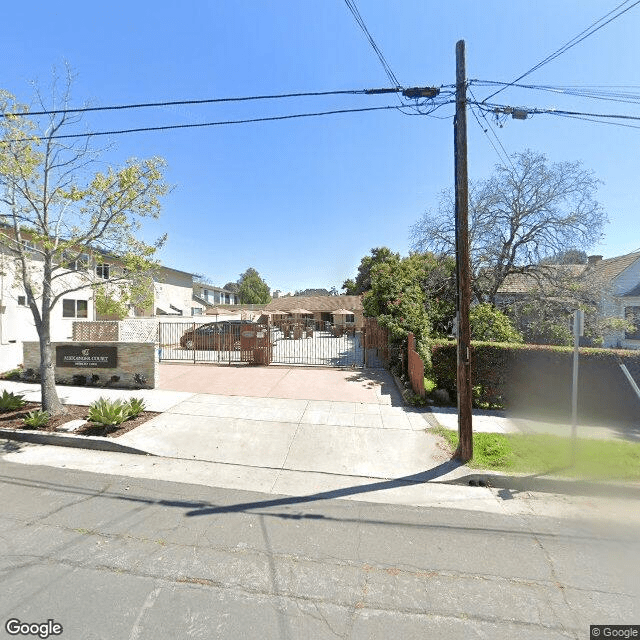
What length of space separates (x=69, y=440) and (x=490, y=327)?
11.3m

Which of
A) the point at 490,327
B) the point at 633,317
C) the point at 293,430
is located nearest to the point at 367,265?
the point at 633,317

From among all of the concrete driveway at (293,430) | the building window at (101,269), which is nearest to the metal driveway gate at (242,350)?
the concrete driveway at (293,430)

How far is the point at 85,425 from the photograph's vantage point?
6.43 metres

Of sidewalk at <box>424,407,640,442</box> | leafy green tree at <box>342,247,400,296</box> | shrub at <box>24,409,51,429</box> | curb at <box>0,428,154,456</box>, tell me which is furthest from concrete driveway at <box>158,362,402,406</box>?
leafy green tree at <box>342,247,400,296</box>

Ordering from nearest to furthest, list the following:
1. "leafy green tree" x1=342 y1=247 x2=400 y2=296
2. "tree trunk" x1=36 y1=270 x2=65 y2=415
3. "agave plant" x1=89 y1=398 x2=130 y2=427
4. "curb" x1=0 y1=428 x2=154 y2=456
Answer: "curb" x1=0 y1=428 x2=154 y2=456 < "agave plant" x1=89 y1=398 x2=130 y2=427 < "tree trunk" x1=36 y1=270 x2=65 y2=415 < "leafy green tree" x1=342 y1=247 x2=400 y2=296

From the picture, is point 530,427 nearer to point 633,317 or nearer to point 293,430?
point 293,430

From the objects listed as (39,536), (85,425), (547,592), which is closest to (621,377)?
(547,592)

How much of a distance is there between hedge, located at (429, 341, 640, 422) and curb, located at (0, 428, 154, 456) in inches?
300

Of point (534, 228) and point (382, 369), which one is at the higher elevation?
point (534, 228)

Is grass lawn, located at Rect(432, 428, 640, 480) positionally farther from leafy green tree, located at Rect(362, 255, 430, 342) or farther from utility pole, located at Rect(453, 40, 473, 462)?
leafy green tree, located at Rect(362, 255, 430, 342)

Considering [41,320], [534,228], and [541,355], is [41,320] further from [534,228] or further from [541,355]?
[534,228]

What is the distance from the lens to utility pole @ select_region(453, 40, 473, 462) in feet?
17.2

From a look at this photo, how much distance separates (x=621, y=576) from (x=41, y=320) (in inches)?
385

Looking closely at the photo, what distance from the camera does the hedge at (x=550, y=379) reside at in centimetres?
780
